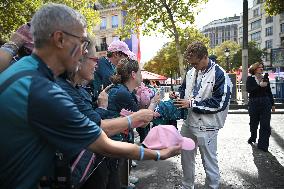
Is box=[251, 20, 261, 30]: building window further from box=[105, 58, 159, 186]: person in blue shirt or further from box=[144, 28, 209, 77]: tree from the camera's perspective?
box=[105, 58, 159, 186]: person in blue shirt

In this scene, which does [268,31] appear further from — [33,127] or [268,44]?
[33,127]

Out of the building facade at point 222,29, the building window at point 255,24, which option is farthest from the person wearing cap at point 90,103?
the building facade at point 222,29

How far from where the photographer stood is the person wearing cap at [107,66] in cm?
475

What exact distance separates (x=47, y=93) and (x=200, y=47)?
3166mm

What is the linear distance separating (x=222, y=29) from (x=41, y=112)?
195011mm

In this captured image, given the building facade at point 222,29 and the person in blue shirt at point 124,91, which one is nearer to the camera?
the person in blue shirt at point 124,91

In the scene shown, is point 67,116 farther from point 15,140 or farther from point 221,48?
point 221,48

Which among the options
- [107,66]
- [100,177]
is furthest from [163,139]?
[107,66]

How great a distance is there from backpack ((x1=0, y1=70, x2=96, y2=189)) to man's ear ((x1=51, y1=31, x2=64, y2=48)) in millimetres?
216

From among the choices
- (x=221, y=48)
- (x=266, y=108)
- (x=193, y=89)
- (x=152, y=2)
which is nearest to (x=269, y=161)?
(x=266, y=108)

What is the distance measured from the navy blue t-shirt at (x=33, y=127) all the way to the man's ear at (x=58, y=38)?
5.6 inches

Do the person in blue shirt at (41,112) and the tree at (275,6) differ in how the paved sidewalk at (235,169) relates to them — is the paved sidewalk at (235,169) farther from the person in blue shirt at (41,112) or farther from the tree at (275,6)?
the tree at (275,6)

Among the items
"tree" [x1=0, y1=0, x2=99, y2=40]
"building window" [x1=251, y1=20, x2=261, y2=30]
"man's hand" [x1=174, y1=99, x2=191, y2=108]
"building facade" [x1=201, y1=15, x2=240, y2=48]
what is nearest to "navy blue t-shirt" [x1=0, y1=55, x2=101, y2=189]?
"man's hand" [x1=174, y1=99, x2=191, y2=108]

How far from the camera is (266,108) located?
7941mm
